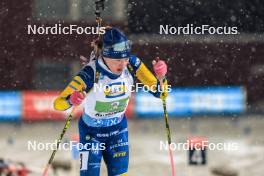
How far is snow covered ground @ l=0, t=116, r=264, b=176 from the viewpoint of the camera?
9781mm

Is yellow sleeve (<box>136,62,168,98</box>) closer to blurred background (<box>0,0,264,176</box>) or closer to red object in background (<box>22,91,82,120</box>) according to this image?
blurred background (<box>0,0,264,176</box>)

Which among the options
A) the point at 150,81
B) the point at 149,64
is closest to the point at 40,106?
the point at 149,64

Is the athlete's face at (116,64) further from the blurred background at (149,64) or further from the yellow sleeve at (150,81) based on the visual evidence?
the blurred background at (149,64)

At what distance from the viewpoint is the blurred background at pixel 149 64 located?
47.1 feet

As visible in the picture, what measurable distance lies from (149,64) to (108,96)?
9.93 meters

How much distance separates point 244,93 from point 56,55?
5180mm

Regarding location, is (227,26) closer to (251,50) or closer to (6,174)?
(251,50)

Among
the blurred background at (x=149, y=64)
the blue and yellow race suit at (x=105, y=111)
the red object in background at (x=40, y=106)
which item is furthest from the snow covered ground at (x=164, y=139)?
the blue and yellow race suit at (x=105, y=111)

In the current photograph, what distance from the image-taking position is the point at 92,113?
6.00 m

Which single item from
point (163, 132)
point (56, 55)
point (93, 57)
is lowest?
point (163, 132)

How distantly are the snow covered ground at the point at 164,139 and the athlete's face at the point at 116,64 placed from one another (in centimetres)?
325

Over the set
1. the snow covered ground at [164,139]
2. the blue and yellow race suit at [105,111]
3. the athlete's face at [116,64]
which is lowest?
the snow covered ground at [164,139]

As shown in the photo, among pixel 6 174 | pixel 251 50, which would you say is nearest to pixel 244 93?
pixel 251 50

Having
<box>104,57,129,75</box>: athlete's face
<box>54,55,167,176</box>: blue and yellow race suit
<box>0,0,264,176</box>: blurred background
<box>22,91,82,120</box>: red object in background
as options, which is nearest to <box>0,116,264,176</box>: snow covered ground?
<box>0,0,264,176</box>: blurred background
